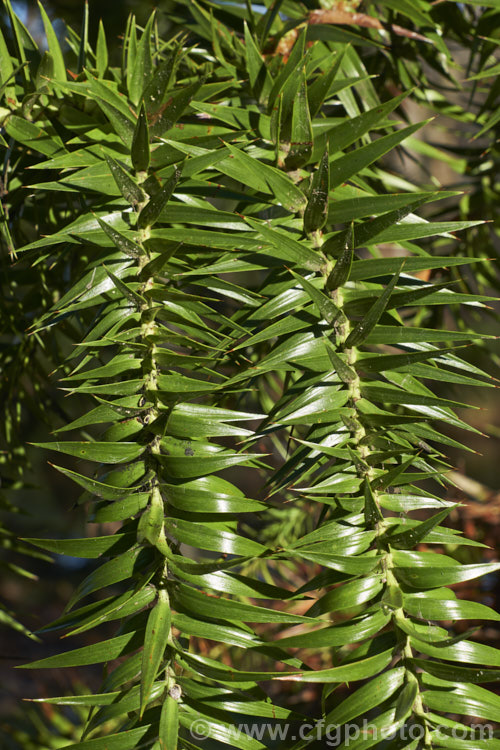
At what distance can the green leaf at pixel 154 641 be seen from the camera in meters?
0.24

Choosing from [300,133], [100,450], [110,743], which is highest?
[300,133]

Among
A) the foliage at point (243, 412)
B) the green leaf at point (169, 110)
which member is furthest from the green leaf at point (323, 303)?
the green leaf at point (169, 110)

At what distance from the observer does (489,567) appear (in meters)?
0.27

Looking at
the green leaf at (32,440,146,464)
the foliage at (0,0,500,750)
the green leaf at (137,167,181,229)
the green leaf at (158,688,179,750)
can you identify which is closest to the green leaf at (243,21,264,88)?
the foliage at (0,0,500,750)

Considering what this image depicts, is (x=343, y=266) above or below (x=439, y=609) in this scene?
above

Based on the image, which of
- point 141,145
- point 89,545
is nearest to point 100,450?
point 89,545

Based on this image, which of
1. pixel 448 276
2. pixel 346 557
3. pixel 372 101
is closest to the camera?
Result: pixel 346 557

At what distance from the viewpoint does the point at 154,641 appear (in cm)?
25

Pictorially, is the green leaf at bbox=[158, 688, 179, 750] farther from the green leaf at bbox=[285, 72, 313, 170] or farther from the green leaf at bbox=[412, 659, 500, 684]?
the green leaf at bbox=[285, 72, 313, 170]

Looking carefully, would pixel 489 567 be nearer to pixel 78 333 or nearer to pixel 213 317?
pixel 213 317

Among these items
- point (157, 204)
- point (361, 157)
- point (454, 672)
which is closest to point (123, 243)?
point (157, 204)

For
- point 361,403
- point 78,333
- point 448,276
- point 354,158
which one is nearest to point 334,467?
point 361,403

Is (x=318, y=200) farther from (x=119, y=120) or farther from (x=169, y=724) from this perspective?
(x=169, y=724)

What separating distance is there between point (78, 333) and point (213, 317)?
0.21 meters
